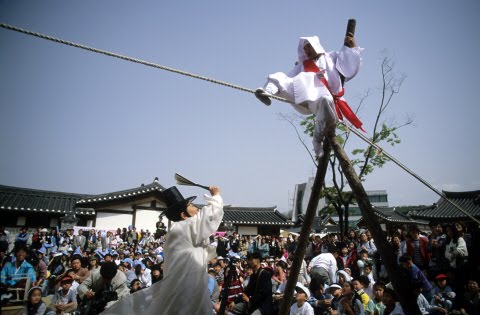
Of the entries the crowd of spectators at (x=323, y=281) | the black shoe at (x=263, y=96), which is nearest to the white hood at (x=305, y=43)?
the black shoe at (x=263, y=96)

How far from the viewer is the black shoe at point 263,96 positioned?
2.81 meters

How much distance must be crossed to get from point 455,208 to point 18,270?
2370 centimetres

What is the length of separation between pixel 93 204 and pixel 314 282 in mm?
18021

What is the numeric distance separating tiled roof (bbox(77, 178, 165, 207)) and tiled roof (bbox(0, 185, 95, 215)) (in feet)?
2.08

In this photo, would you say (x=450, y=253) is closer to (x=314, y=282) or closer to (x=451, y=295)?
(x=451, y=295)

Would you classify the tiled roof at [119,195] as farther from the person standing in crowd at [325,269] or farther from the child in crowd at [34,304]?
the person standing in crowd at [325,269]

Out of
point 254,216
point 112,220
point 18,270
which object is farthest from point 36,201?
point 254,216

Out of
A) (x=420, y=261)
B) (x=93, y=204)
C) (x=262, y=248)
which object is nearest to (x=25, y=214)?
(x=93, y=204)

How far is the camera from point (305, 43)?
3076 mm

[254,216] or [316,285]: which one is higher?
[254,216]

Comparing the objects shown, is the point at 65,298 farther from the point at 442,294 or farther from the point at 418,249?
the point at 418,249

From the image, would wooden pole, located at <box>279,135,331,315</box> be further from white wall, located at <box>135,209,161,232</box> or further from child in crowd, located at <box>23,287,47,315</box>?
white wall, located at <box>135,209,161,232</box>

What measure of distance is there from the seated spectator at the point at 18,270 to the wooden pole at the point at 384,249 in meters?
8.99

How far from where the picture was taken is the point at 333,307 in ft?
18.4
